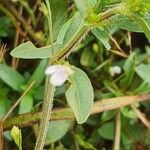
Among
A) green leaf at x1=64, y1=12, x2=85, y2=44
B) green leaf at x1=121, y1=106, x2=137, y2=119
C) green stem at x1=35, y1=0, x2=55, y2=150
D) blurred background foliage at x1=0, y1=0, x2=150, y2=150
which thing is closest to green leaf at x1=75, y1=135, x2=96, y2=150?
blurred background foliage at x1=0, y1=0, x2=150, y2=150

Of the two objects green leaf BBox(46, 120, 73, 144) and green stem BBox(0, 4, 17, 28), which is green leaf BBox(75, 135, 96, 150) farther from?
green stem BBox(0, 4, 17, 28)

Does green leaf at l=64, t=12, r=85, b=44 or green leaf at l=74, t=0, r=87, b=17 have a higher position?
green leaf at l=74, t=0, r=87, b=17

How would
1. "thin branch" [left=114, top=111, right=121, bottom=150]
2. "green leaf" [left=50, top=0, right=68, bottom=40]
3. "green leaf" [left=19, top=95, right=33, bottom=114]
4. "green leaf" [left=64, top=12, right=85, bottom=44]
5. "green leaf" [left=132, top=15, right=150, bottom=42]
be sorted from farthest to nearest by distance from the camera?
"thin branch" [left=114, top=111, right=121, bottom=150]
"green leaf" [left=19, top=95, right=33, bottom=114]
"green leaf" [left=50, top=0, right=68, bottom=40]
"green leaf" [left=64, top=12, right=85, bottom=44]
"green leaf" [left=132, top=15, right=150, bottom=42]

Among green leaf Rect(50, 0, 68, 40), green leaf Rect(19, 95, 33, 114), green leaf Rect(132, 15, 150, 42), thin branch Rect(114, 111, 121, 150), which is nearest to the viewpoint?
green leaf Rect(132, 15, 150, 42)

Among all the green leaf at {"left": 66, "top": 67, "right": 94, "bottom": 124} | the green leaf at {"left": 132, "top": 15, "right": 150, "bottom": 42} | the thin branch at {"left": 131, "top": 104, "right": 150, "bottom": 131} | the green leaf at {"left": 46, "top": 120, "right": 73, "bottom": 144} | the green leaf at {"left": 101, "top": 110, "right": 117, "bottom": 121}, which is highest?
the green leaf at {"left": 132, "top": 15, "right": 150, "bottom": 42}

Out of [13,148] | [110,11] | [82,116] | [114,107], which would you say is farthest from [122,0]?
[13,148]

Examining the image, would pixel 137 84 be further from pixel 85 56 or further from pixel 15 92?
pixel 15 92

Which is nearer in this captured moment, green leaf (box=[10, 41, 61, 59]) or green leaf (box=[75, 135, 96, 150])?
green leaf (box=[10, 41, 61, 59])

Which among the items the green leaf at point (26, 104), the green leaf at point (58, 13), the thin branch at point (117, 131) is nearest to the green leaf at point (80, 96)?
the green leaf at point (58, 13)

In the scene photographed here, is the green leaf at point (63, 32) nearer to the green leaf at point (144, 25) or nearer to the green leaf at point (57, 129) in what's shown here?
the green leaf at point (144, 25)
